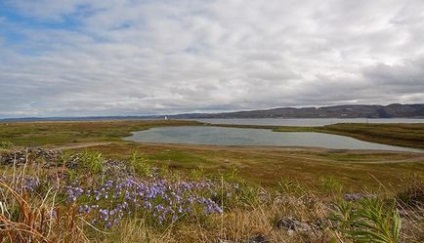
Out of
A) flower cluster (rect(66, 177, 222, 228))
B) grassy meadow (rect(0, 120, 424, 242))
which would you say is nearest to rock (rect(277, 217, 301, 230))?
grassy meadow (rect(0, 120, 424, 242))

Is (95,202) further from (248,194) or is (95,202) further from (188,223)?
(248,194)

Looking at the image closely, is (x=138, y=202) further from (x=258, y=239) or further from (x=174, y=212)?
(x=258, y=239)

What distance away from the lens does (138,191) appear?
6.39m

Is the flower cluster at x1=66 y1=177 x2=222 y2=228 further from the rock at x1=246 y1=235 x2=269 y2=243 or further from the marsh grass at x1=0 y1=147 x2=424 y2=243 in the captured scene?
the rock at x1=246 y1=235 x2=269 y2=243

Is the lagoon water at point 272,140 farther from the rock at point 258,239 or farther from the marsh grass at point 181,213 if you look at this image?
the rock at point 258,239

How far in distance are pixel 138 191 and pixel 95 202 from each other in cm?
74

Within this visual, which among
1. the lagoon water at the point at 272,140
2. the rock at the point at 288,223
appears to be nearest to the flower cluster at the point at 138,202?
the rock at the point at 288,223

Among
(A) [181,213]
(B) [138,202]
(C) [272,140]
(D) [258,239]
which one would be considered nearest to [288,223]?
(D) [258,239]

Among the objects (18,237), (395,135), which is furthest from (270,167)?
(395,135)

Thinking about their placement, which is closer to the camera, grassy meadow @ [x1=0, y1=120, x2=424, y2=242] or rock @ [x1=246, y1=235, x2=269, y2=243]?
grassy meadow @ [x1=0, y1=120, x2=424, y2=242]

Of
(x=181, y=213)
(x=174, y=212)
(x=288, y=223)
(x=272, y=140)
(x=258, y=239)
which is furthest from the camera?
(x=272, y=140)

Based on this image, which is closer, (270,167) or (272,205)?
(272,205)

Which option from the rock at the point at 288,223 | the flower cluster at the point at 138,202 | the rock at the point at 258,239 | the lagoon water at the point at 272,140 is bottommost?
the lagoon water at the point at 272,140

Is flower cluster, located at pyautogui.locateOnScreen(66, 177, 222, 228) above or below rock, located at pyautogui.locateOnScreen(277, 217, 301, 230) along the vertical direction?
above
